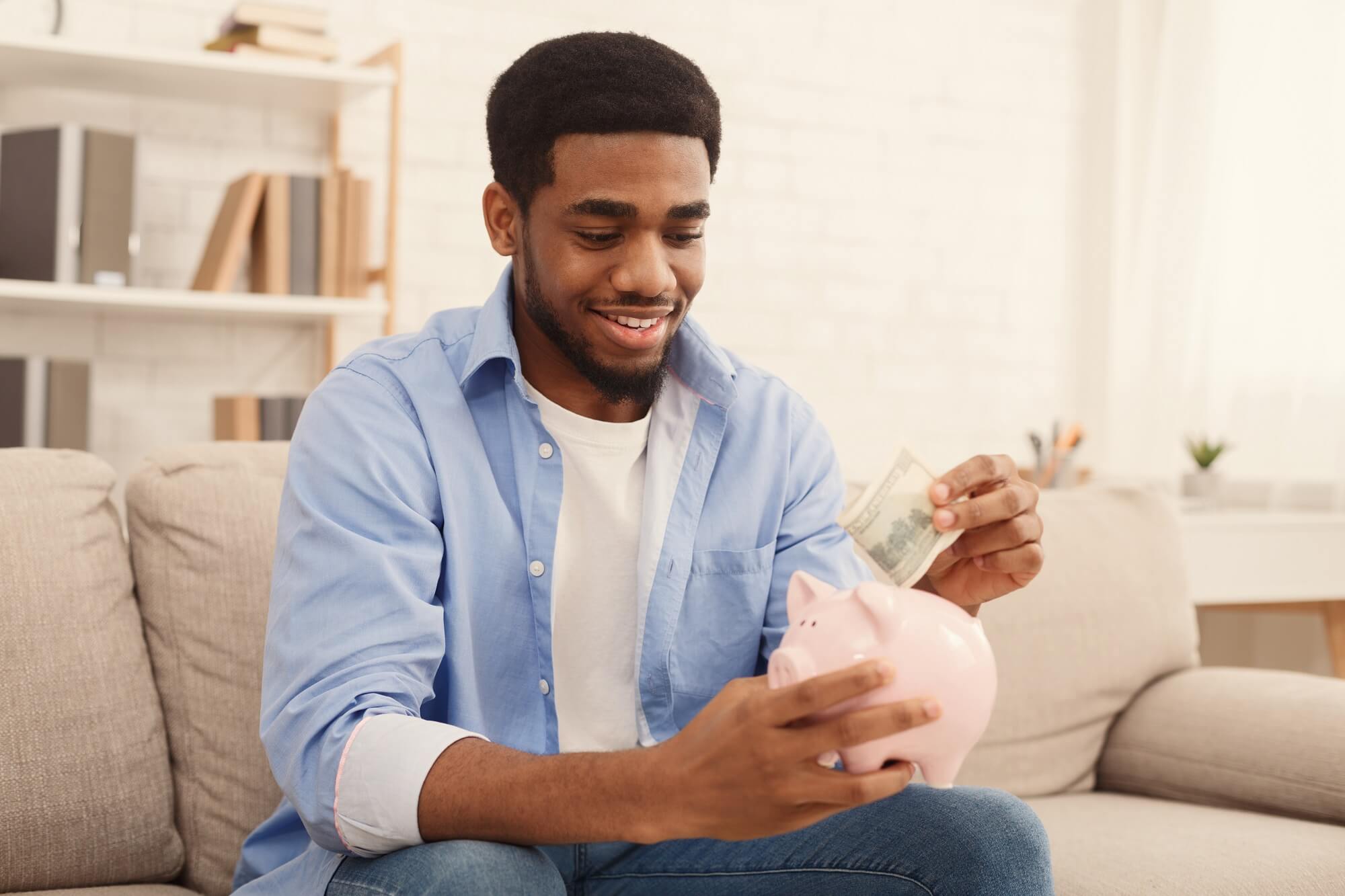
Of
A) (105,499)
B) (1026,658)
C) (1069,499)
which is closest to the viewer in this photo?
(105,499)

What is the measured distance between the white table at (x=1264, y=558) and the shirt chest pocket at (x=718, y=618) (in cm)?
161

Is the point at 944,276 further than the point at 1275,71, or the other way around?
the point at 944,276

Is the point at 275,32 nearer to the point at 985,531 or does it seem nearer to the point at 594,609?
the point at 594,609

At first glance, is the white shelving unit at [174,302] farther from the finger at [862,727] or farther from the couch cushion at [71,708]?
the finger at [862,727]

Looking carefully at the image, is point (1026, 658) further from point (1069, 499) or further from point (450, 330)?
point (450, 330)

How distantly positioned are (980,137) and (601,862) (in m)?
2.79

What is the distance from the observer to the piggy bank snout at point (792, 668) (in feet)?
3.05

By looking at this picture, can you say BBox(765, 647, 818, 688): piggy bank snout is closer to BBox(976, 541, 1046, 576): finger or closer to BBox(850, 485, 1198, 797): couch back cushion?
BBox(976, 541, 1046, 576): finger

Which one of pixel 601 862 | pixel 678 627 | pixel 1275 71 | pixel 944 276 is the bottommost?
pixel 601 862

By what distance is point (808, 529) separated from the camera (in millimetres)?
1468

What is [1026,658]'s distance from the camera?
1947mm

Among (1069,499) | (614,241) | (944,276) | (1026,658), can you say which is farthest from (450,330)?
(944,276)

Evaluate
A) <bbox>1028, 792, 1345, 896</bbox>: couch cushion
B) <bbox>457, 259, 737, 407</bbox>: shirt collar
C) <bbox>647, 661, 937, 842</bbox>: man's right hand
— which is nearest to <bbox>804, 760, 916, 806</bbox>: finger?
<bbox>647, 661, 937, 842</bbox>: man's right hand

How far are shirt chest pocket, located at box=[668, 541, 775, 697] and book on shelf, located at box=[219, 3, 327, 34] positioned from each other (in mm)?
1798
